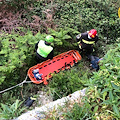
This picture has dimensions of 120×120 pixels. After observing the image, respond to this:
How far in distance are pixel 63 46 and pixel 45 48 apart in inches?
51.5

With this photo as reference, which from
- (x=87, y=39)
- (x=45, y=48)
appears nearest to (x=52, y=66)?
(x=45, y=48)

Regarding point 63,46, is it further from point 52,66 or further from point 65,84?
point 65,84

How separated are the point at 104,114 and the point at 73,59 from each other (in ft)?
12.5

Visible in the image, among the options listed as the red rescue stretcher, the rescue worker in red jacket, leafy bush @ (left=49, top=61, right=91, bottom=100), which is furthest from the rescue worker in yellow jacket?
the rescue worker in red jacket

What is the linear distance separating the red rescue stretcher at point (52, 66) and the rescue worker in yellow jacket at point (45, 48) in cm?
46

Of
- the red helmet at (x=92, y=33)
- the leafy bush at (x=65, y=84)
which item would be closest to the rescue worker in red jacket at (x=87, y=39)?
the red helmet at (x=92, y=33)

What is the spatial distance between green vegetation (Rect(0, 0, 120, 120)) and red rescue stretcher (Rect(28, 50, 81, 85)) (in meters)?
0.27

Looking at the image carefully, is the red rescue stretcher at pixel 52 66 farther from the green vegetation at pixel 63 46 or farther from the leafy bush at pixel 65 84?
the leafy bush at pixel 65 84

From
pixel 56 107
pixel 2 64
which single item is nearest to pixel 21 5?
pixel 2 64

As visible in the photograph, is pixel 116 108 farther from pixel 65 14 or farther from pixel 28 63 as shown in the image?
pixel 65 14

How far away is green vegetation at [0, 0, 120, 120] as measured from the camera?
7.79ft

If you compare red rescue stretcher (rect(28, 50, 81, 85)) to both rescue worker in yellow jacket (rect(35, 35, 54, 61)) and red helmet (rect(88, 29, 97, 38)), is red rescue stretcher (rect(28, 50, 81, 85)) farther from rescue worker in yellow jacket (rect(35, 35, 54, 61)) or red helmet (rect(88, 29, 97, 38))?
red helmet (rect(88, 29, 97, 38))

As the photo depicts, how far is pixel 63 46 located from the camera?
6031 millimetres

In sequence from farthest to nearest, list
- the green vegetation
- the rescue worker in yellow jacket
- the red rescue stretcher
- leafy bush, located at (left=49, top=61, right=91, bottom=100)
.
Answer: the red rescue stretcher < the rescue worker in yellow jacket < leafy bush, located at (left=49, top=61, right=91, bottom=100) < the green vegetation
